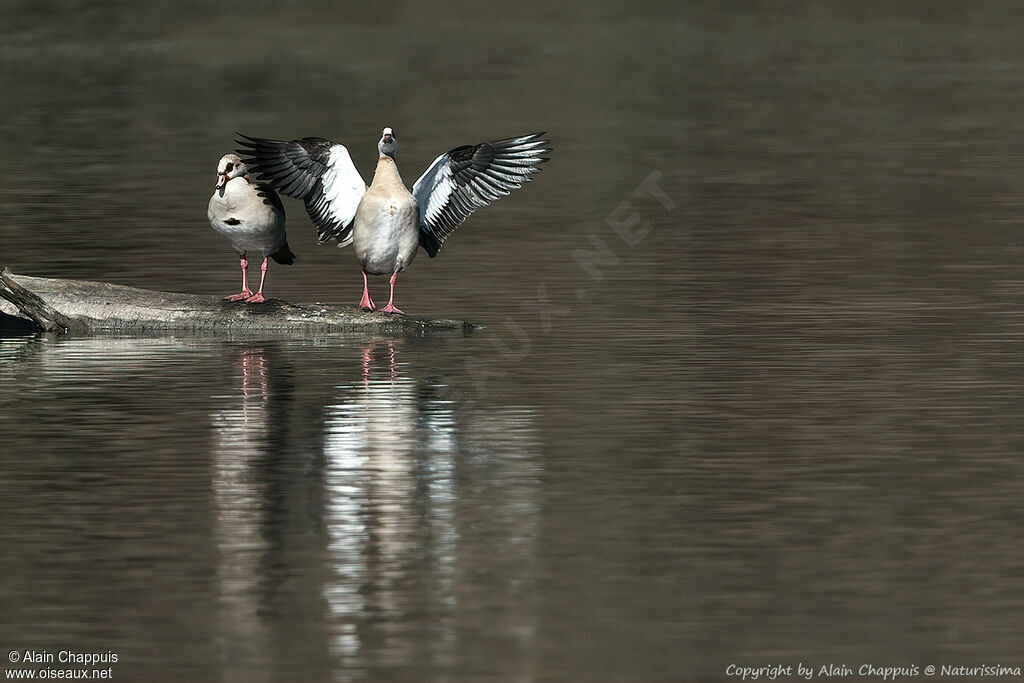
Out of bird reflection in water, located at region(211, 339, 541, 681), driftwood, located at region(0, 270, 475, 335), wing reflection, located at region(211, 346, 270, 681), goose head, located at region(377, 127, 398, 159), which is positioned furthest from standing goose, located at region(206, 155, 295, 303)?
bird reflection in water, located at region(211, 339, 541, 681)

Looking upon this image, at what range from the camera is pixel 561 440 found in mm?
16641

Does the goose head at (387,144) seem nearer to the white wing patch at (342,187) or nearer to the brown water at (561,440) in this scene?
the white wing patch at (342,187)

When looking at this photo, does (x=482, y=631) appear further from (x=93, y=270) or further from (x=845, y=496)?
(x=93, y=270)

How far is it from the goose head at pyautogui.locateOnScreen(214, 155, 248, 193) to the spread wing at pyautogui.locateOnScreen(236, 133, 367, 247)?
0.08 meters

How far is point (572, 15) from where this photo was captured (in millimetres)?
98250

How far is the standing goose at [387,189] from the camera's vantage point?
21.7 m

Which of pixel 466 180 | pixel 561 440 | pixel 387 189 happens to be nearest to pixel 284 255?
pixel 387 189

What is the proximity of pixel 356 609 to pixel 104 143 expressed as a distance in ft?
121

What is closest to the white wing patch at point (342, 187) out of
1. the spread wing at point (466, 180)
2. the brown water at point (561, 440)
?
the spread wing at point (466, 180)

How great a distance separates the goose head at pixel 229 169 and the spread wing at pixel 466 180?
1.79m

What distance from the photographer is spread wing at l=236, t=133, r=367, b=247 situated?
859 inches

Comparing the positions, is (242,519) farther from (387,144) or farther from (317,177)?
(317,177)

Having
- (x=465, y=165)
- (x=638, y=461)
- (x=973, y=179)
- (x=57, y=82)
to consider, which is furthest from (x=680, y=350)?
(x=57, y=82)

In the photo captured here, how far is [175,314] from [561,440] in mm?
6740
